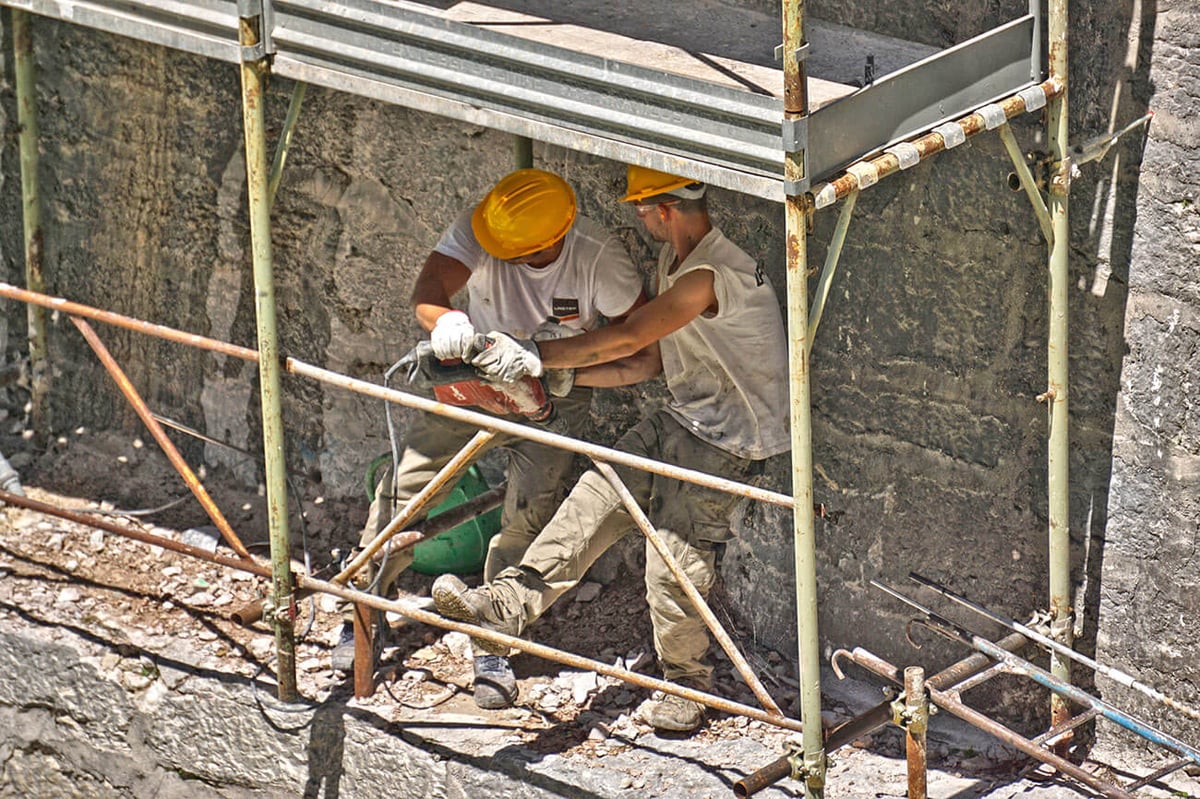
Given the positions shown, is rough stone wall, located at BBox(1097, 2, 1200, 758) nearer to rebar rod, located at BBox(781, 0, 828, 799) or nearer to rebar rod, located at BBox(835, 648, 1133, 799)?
rebar rod, located at BBox(835, 648, 1133, 799)

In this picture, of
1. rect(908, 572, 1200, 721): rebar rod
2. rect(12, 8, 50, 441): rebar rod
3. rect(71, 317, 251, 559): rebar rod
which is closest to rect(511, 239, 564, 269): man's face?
rect(71, 317, 251, 559): rebar rod

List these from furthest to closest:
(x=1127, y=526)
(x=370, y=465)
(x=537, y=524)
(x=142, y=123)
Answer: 1. (x=142, y=123)
2. (x=370, y=465)
3. (x=537, y=524)
4. (x=1127, y=526)

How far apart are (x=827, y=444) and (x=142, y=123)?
275 cm

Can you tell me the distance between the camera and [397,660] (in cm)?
552

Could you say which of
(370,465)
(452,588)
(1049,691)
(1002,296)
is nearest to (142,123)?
(370,465)

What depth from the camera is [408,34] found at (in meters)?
4.33

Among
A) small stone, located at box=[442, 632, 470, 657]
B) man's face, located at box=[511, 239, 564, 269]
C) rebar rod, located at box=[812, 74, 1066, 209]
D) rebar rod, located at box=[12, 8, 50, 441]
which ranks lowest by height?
small stone, located at box=[442, 632, 470, 657]

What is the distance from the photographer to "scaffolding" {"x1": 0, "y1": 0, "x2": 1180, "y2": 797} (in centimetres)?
394

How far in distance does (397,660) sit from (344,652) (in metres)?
0.17

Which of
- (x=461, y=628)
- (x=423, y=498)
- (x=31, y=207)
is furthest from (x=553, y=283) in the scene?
(x=31, y=207)

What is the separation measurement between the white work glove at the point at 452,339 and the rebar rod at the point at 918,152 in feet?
3.72

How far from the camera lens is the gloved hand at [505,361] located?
15.4 ft

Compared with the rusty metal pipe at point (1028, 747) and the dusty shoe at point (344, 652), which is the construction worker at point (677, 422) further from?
the rusty metal pipe at point (1028, 747)

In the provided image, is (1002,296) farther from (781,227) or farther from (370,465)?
(370,465)
